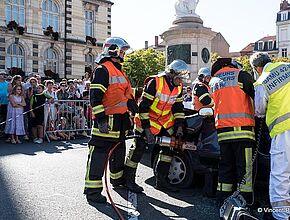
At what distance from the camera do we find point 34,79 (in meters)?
11.3

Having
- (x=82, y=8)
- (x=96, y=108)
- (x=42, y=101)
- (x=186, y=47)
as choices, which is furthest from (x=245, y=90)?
(x=82, y=8)

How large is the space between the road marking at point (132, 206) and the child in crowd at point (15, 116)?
5.79 metres

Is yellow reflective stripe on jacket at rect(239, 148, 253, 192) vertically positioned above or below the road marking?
above

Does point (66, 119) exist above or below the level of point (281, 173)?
above

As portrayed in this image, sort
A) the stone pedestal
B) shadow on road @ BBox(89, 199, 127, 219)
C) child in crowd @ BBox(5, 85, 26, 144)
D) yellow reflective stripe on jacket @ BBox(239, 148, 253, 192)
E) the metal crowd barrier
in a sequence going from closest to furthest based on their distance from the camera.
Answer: yellow reflective stripe on jacket @ BBox(239, 148, 253, 192) < shadow on road @ BBox(89, 199, 127, 219) < child in crowd @ BBox(5, 85, 26, 144) < the metal crowd barrier < the stone pedestal

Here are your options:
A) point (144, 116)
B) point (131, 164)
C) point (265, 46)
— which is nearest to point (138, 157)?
point (131, 164)

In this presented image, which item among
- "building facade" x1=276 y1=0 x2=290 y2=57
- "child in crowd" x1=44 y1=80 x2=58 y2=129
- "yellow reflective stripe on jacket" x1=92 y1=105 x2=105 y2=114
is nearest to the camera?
"yellow reflective stripe on jacket" x1=92 y1=105 x2=105 y2=114

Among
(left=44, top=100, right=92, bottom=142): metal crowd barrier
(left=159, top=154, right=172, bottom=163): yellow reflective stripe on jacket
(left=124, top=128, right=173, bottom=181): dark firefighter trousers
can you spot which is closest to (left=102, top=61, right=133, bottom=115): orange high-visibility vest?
(left=124, top=128, right=173, bottom=181): dark firefighter trousers

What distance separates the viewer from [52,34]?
3434 centimetres

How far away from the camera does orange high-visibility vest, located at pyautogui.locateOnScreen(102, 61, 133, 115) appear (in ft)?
16.9

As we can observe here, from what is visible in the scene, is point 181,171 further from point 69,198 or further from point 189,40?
point 189,40

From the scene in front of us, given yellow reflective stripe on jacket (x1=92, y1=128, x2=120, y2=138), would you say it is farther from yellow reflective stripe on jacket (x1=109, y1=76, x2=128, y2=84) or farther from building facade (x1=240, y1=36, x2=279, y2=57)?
building facade (x1=240, y1=36, x2=279, y2=57)

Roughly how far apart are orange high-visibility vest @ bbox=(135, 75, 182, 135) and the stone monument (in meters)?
10.8

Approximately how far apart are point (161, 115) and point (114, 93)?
2.67ft
